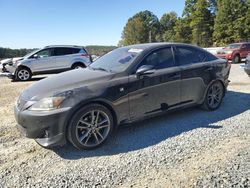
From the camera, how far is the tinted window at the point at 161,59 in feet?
15.2

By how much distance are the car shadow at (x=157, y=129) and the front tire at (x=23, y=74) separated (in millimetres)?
8874

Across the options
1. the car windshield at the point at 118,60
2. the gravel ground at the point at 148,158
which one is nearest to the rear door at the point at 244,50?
the gravel ground at the point at 148,158

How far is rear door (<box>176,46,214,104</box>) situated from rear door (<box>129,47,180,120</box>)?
18 centimetres

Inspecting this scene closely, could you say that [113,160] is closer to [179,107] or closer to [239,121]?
[179,107]

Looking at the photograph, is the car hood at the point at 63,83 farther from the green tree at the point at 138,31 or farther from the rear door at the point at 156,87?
the green tree at the point at 138,31

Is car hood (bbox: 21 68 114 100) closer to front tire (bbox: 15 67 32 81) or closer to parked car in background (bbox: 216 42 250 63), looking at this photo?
front tire (bbox: 15 67 32 81)

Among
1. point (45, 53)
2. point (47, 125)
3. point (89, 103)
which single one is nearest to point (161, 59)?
point (89, 103)

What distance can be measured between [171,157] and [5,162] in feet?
7.56

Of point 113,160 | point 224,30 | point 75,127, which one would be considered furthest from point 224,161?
point 224,30

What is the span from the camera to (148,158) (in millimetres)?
3533

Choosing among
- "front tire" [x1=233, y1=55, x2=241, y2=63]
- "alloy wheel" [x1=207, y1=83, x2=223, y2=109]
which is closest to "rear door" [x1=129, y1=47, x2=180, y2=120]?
"alloy wheel" [x1=207, y1=83, x2=223, y2=109]

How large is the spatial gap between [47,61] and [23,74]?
126 centimetres

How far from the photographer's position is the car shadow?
386 cm

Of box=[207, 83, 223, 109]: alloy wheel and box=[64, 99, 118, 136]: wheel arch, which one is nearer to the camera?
box=[64, 99, 118, 136]: wheel arch
